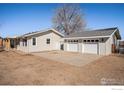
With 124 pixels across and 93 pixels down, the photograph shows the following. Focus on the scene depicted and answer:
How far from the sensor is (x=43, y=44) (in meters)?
17.2

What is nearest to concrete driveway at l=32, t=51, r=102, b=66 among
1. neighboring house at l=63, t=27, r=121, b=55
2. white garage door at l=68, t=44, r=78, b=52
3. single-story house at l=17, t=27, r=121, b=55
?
neighboring house at l=63, t=27, r=121, b=55

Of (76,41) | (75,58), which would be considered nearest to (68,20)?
(76,41)

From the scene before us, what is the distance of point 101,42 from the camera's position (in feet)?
42.4

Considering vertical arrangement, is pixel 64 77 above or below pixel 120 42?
below

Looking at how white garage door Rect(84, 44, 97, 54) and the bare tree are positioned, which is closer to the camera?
white garage door Rect(84, 44, 97, 54)

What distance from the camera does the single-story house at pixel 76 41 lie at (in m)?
12.9

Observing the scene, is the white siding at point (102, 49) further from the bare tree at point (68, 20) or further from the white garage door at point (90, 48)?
the bare tree at point (68, 20)

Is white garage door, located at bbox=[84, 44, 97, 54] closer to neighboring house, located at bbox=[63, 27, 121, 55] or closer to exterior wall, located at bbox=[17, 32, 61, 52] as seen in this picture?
neighboring house, located at bbox=[63, 27, 121, 55]

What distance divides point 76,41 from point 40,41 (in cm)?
529

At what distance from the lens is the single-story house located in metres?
12.9

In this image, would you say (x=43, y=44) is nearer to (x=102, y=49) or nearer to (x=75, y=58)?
(x=75, y=58)
